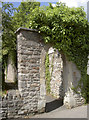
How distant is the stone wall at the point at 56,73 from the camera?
293 inches

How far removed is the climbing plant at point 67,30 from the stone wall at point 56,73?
5.97 feet

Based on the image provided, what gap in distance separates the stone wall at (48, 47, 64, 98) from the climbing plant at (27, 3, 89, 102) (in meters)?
1.82

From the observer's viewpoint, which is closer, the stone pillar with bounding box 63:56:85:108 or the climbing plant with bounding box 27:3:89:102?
the climbing plant with bounding box 27:3:89:102

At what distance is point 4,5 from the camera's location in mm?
7129

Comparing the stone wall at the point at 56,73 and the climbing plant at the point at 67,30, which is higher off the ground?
the climbing plant at the point at 67,30

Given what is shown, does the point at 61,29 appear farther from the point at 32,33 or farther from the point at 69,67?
the point at 69,67

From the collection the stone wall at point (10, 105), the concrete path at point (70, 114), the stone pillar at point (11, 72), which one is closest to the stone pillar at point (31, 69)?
the stone wall at point (10, 105)

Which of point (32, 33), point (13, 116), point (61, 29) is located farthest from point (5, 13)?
point (13, 116)

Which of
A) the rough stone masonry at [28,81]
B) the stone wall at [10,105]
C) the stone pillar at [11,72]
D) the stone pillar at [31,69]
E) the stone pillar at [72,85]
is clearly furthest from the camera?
the stone pillar at [11,72]

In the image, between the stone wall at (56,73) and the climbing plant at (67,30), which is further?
the stone wall at (56,73)

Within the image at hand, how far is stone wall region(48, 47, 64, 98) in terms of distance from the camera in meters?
7.44

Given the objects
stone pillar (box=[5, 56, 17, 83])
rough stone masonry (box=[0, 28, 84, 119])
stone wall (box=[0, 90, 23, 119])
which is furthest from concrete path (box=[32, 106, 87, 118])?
stone pillar (box=[5, 56, 17, 83])

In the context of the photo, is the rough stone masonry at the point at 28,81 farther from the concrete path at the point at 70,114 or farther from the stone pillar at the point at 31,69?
the concrete path at the point at 70,114

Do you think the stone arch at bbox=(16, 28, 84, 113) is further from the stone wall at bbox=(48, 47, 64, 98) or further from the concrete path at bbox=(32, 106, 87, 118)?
the stone wall at bbox=(48, 47, 64, 98)
